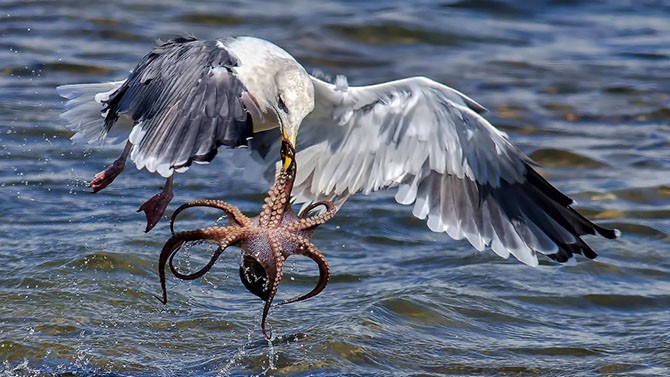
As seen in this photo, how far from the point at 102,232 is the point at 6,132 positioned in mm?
1848

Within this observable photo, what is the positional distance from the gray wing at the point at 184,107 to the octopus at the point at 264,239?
243 millimetres

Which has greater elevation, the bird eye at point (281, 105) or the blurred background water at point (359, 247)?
the bird eye at point (281, 105)

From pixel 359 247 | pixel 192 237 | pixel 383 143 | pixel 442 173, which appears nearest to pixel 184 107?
pixel 192 237

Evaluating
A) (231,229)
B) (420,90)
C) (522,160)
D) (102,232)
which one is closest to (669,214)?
(522,160)

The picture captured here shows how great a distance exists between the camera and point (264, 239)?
181 inches

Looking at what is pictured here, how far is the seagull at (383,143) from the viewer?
5.25 meters

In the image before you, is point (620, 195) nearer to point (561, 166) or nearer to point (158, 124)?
point (561, 166)

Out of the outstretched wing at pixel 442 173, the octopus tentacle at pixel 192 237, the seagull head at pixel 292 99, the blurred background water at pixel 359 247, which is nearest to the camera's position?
the octopus tentacle at pixel 192 237

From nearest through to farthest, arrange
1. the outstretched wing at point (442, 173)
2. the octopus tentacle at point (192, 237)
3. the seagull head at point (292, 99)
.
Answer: the octopus tentacle at point (192, 237), the seagull head at point (292, 99), the outstretched wing at point (442, 173)

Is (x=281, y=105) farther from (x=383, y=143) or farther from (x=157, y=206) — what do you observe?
(x=157, y=206)

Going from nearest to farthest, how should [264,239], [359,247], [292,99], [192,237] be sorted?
[192,237] → [264,239] → [292,99] → [359,247]

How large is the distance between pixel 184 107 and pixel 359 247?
8.37 feet

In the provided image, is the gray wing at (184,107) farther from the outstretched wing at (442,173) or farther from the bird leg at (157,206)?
the outstretched wing at (442,173)

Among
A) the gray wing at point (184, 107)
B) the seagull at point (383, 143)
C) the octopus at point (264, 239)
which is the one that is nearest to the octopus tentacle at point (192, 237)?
the octopus at point (264, 239)
